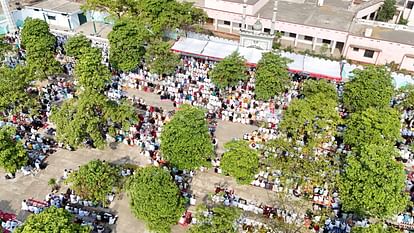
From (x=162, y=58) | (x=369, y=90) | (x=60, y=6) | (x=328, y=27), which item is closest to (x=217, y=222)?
(x=369, y=90)

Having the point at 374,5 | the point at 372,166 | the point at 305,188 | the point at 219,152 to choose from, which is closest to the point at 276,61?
the point at 219,152

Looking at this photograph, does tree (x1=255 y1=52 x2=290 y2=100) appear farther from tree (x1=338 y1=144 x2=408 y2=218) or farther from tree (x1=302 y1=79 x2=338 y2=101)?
tree (x1=338 y1=144 x2=408 y2=218)

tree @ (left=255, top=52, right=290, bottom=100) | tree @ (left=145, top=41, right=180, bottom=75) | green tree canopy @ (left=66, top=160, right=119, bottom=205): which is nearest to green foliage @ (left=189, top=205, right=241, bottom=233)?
green tree canopy @ (left=66, top=160, right=119, bottom=205)

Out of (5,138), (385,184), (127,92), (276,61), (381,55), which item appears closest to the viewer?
(385,184)

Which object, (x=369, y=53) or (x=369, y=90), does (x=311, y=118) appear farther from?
(x=369, y=53)

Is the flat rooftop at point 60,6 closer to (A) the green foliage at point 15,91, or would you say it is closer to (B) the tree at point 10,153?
(A) the green foliage at point 15,91

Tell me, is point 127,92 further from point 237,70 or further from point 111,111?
point 237,70

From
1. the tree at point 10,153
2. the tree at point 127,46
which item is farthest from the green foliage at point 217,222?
Answer: the tree at point 127,46
